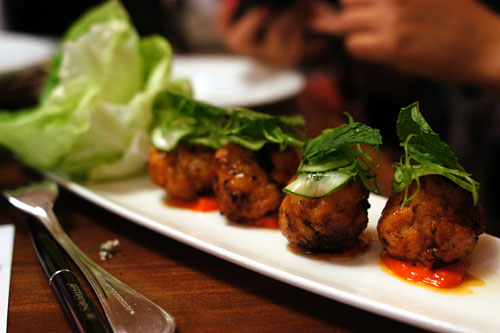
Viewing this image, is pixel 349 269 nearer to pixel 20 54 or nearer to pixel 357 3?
pixel 357 3

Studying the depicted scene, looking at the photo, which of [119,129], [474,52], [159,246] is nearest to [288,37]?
[474,52]

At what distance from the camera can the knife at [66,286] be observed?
1.17 m

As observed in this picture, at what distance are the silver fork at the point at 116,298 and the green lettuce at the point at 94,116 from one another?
377mm

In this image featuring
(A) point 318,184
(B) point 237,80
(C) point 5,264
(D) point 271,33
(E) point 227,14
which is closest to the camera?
(A) point 318,184

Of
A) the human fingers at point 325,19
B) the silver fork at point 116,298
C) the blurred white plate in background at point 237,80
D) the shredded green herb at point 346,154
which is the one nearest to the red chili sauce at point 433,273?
the shredded green herb at point 346,154

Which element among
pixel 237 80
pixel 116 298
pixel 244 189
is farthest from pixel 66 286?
pixel 237 80

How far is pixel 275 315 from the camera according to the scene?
1273mm

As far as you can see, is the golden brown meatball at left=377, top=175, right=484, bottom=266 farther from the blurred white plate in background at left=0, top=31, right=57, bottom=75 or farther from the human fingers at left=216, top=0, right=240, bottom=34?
the human fingers at left=216, top=0, right=240, bottom=34

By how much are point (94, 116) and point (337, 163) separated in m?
1.19

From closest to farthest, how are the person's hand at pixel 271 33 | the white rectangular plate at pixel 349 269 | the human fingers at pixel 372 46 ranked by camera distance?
the white rectangular plate at pixel 349 269 < the human fingers at pixel 372 46 < the person's hand at pixel 271 33

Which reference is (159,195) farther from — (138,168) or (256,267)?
(256,267)

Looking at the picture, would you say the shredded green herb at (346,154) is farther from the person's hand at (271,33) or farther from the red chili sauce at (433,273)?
the person's hand at (271,33)

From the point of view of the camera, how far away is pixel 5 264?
157 centimetres

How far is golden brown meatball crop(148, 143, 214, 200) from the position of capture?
1.85 meters
